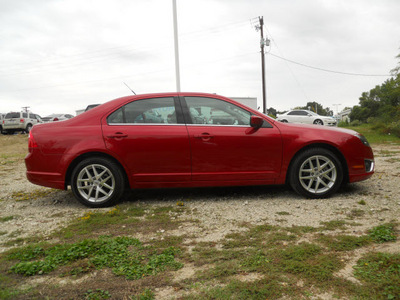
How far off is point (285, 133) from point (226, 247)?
87.2 inches

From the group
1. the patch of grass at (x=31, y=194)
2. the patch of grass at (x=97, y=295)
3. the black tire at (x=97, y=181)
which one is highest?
the black tire at (x=97, y=181)

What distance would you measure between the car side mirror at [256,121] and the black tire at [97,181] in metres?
1.94

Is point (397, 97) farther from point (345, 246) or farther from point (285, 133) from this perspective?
point (345, 246)

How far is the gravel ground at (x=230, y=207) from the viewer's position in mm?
3627

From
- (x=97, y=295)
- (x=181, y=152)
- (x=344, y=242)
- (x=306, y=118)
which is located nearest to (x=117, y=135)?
(x=181, y=152)

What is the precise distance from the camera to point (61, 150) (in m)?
4.50

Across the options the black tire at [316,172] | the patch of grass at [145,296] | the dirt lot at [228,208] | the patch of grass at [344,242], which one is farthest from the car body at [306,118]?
the patch of grass at [145,296]

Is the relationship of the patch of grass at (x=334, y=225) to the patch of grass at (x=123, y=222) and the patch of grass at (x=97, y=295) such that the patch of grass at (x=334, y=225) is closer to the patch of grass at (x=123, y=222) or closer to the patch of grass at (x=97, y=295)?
the patch of grass at (x=123, y=222)

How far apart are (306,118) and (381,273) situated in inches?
966

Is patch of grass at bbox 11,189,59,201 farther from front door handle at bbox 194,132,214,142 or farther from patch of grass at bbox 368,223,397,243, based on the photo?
patch of grass at bbox 368,223,397,243

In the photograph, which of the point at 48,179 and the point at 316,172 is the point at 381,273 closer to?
the point at 316,172

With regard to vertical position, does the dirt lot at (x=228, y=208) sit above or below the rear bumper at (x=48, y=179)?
below

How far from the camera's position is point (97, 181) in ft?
14.9

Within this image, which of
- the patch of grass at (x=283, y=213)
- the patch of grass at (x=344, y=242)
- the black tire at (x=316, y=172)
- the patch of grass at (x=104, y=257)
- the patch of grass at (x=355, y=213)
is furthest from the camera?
the black tire at (x=316, y=172)
